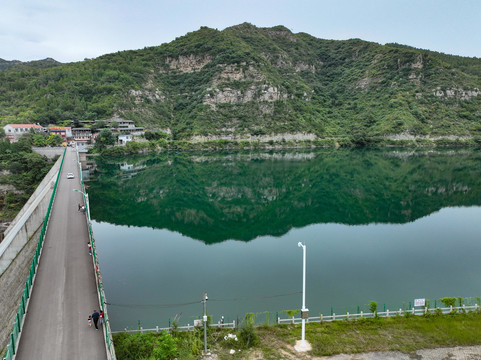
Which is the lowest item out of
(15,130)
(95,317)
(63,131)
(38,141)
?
(95,317)

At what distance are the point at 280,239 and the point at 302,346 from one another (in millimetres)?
18060

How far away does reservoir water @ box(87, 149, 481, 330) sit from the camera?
19.9m

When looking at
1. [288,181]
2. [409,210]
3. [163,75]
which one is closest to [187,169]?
[288,181]

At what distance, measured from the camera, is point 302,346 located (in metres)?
13.9

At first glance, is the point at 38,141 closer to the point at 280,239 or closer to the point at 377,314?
the point at 280,239

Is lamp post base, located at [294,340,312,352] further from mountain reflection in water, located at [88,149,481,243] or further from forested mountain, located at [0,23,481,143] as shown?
forested mountain, located at [0,23,481,143]

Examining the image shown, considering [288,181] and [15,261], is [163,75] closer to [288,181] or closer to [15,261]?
[288,181]

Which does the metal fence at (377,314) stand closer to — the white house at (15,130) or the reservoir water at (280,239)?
the reservoir water at (280,239)

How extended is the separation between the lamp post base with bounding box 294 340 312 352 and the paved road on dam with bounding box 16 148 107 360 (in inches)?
305

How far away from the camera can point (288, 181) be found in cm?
6272

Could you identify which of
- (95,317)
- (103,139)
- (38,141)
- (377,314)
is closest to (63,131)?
(103,139)

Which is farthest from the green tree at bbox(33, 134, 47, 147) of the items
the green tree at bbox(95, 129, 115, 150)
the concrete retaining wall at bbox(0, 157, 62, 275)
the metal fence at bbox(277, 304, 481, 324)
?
the metal fence at bbox(277, 304, 481, 324)

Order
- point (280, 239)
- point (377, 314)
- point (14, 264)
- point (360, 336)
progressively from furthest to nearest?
1. point (280, 239)
2. point (14, 264)
3. point (377, 314)
4. point (360, 336)

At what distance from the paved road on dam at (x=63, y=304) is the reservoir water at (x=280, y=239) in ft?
11.8
